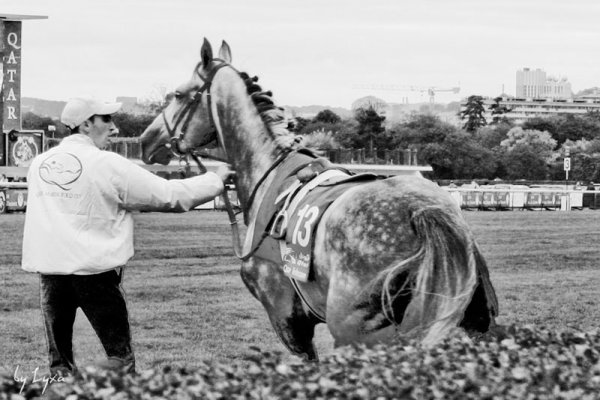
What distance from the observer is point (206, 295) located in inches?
511

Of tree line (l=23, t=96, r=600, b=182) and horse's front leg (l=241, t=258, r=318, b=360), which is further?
tree line (l=23, t=96, r=600, b=182)

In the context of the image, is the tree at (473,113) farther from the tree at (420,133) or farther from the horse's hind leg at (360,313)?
the horse's hind leg at (360,313)

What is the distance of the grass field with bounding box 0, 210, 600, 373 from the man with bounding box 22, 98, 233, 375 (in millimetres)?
427

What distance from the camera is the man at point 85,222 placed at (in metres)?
5.57

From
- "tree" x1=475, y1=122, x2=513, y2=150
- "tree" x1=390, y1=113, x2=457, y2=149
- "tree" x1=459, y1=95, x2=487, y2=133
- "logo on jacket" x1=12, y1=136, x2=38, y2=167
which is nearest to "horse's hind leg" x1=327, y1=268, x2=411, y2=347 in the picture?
"logo on jacket" x1=12, y1=136, x2=38, y2=167

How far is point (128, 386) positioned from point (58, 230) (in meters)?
1.73

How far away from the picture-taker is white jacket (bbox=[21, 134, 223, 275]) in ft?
18.2

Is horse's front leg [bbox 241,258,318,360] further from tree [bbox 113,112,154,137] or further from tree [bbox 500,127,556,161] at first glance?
tree [bbox 500,127,556,161]

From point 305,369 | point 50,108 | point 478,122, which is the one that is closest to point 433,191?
point 305,369

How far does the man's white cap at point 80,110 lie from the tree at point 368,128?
8203cm

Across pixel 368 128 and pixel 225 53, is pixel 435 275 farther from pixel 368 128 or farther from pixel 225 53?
pixel 368 128

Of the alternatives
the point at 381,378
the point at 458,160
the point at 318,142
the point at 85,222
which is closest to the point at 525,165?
the point at 458,160

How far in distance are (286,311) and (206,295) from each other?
6951 mm

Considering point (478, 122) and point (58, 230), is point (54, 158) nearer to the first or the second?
A: point (58, 230)
